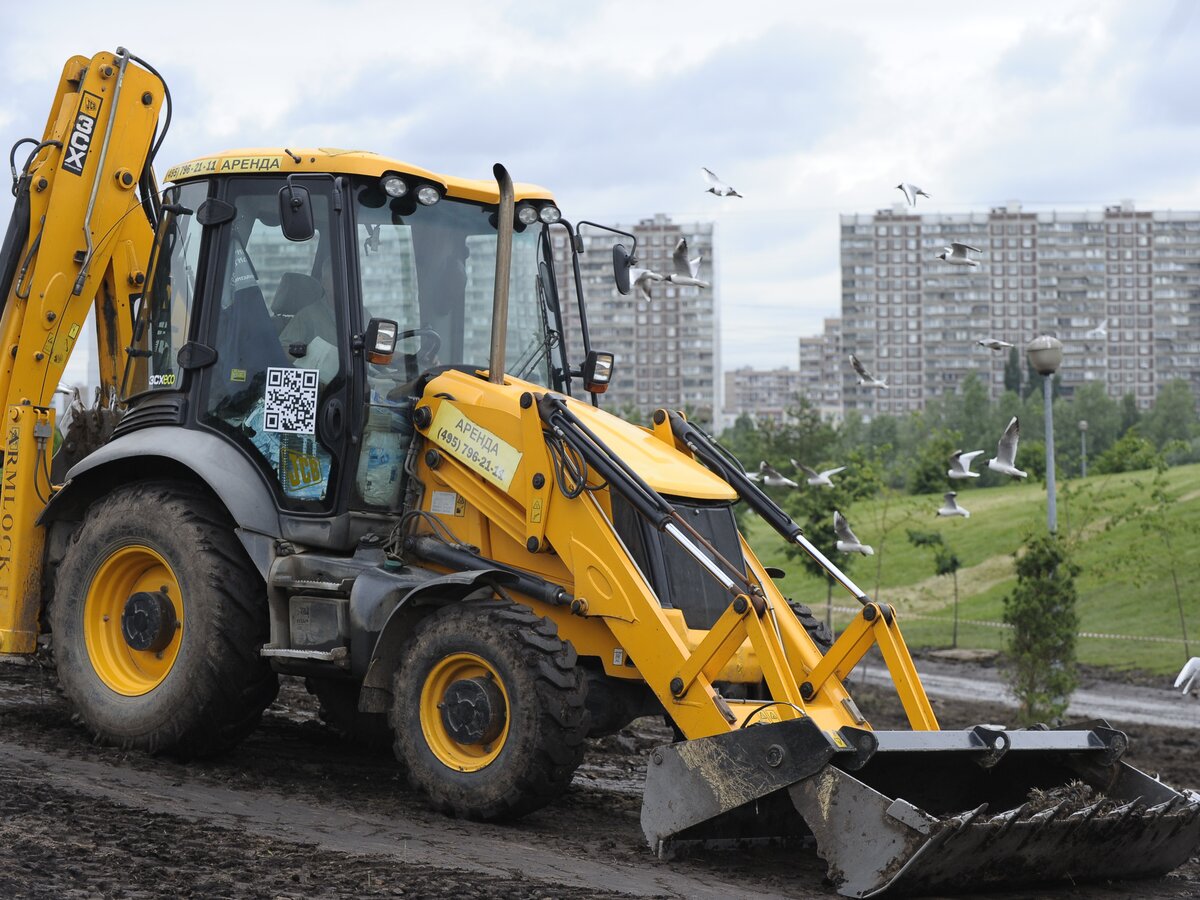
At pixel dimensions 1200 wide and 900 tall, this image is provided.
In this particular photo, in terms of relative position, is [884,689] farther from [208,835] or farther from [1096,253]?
[1096,253]

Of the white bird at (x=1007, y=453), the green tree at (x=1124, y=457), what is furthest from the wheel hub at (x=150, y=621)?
the green tree at (x=1124, y=457)

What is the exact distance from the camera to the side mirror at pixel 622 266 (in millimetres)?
9781

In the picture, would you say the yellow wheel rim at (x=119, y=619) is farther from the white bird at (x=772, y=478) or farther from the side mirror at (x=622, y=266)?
the white bird at (x=772, y=478)

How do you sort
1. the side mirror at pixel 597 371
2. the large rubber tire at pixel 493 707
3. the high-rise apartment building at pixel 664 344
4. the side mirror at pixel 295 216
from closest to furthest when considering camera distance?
the large rubber tire at pixel 493 707 → the side mirror at pixel 295 216 → the side mirror at pixel 597 371 → the high-rise apartment building at pixel 664 344

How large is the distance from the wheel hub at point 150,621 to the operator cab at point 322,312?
91 cm

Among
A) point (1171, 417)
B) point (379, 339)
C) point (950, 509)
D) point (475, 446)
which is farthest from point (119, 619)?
point (1171, 417)

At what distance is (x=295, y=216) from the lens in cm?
830

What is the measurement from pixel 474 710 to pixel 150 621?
239 cm

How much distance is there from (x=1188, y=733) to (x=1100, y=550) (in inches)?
714

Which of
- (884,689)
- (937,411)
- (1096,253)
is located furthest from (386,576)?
(1096,253)

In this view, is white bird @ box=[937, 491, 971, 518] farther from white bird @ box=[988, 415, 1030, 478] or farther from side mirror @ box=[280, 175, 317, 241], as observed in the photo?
side mirror @ box=[280, 175, 317, 241]

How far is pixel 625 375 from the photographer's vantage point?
350 ft

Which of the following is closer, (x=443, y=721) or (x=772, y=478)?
(x=443, y=721)

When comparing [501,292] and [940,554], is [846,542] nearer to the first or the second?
[501,292]
